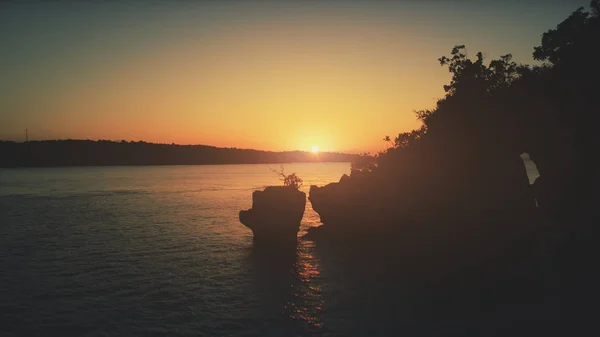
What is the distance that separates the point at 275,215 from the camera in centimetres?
3303

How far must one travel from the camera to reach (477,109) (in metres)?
32.4

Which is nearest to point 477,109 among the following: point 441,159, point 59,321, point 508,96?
point 508,96

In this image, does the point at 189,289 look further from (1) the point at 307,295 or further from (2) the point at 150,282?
(1) the point at 307,295

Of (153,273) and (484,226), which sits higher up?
(484,226)

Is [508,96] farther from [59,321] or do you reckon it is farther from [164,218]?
[164,218]

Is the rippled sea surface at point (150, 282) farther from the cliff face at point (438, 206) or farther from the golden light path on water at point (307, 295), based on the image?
the cliff face at point (438, 206)

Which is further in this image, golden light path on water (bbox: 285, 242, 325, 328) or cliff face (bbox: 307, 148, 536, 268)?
cliff face (bbox: 307, 148, 536, 268)

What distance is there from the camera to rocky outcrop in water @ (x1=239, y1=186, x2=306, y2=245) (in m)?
33.0

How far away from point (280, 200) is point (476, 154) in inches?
712

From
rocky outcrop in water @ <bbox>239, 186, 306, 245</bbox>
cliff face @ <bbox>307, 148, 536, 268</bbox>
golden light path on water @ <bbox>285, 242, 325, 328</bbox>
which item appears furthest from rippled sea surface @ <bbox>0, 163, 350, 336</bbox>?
cliff face @ <bbox>307, 148, 536, 268</bbox>

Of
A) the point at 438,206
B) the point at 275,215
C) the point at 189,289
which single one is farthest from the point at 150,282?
the point at 438,206

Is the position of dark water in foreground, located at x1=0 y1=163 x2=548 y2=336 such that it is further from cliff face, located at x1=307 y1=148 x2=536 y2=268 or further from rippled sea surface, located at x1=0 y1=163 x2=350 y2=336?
cliff face, located at x1=307 y1=148 x2=536 y2=268

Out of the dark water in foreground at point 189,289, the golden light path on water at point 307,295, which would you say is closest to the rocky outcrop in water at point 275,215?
the dark water in foreground at point 189,289

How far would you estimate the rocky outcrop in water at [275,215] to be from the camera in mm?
33031
